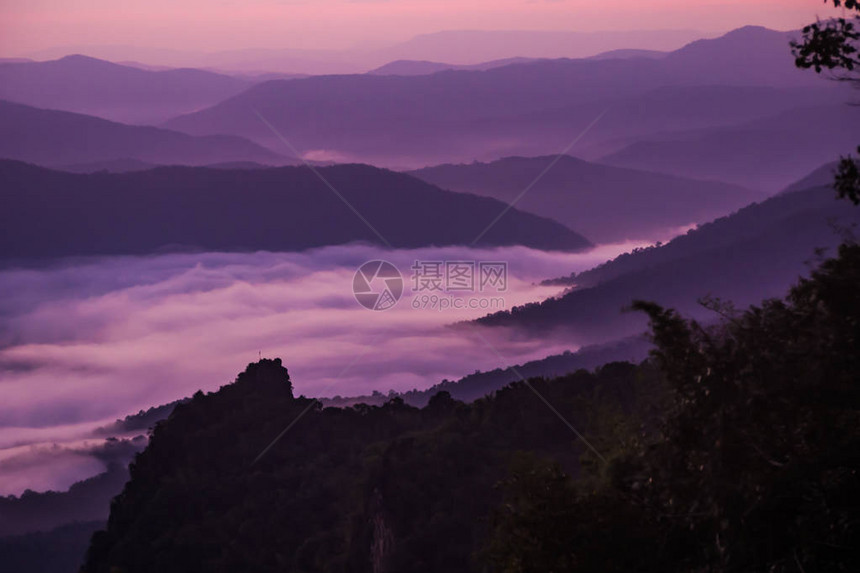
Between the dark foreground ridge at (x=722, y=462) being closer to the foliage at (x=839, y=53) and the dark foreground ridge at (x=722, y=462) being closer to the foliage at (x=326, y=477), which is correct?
the foliage at (x=839, y=53)

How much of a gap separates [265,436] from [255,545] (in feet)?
27.5

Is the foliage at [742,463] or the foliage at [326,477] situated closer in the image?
the foliage at [742,463]

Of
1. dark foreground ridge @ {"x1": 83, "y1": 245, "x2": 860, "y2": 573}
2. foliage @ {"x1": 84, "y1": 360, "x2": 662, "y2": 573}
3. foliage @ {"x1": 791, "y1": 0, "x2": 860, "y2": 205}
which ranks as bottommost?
foliage @ {"x1": 84, "y1": 360, "x2": 662, "y2": 573}

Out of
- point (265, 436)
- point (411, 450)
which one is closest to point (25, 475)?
point (265, 436)

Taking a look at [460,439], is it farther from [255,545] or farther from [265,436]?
[265,436]

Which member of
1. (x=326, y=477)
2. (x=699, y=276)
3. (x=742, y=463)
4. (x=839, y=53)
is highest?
(x=839, y=53)

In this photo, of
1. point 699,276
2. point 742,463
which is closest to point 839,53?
point 742,463

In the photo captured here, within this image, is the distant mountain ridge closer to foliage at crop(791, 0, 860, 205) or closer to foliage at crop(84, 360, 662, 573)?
foliage at crop(84, 360, 662, 573)

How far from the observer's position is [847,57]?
13.9 m

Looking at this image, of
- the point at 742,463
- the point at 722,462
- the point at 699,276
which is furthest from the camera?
the point at 699,276

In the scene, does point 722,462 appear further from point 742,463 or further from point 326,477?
point 326,477

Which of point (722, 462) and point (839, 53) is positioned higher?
point (839, 53)

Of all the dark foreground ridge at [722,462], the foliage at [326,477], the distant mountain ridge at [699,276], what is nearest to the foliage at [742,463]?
the dark foreground ridge at [722,462]

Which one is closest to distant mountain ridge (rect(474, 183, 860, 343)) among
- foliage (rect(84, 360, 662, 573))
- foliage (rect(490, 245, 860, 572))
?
foliage (rect(84, 360, 662, 573))
